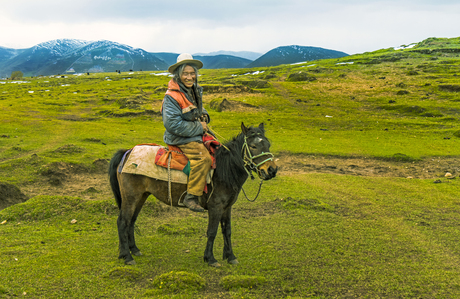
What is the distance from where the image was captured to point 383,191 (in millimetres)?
13617

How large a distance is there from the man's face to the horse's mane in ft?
5.72

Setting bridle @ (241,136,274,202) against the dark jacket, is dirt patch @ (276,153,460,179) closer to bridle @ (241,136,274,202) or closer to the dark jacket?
bridle @ (241,136,274,202)

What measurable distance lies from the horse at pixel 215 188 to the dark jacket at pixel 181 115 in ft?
2.75

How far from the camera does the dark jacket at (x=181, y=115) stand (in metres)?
6.79

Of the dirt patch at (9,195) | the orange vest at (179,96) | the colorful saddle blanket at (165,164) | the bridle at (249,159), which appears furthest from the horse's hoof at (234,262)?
the dirt patch at (9,195)

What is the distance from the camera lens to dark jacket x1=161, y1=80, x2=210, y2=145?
22.3ft

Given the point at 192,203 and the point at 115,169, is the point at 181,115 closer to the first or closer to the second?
the point at 192,203

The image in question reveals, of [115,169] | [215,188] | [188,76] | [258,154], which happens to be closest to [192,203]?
[215,188]

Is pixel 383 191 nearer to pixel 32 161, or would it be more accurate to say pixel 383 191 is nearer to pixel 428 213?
pixel 428 213

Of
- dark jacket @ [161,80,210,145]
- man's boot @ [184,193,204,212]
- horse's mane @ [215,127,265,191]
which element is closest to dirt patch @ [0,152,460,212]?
horse's mane @ [215,127,265,191]

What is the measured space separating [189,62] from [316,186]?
985 cm

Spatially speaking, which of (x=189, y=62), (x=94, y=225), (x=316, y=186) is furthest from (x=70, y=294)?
(x=316, y=186)

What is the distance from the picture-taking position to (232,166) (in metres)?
7.11

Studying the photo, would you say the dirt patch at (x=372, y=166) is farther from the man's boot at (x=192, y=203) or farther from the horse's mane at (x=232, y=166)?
the man's boot at (x=192, y=203)
